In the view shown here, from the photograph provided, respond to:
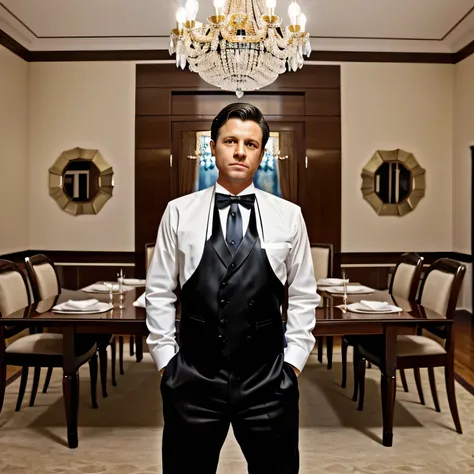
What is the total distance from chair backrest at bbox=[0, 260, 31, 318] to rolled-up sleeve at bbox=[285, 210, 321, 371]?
5.96 feet

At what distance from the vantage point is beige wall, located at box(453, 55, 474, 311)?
603 centimetres

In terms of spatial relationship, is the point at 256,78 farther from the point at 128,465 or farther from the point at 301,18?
the point at 128,465

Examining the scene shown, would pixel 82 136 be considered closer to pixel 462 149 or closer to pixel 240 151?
pixel 462 149

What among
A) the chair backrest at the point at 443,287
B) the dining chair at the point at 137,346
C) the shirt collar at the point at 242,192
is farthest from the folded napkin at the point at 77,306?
the chair backrest at the point at 443,287

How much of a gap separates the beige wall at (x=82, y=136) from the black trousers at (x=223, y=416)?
5018mm

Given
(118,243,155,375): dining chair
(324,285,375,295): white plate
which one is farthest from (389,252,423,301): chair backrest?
(118,243,155,375): dining chair

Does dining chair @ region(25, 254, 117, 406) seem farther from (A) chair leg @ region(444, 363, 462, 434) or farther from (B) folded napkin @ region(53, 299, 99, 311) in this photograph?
(A) chair leg @ region(444, 363, 462, 434)

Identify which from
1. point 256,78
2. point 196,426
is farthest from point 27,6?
point 196,426

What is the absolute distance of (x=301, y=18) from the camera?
12.1 ft

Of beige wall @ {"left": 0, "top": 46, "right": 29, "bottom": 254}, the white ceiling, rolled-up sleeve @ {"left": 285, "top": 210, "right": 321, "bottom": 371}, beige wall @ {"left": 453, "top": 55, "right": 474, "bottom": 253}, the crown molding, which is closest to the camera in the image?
rolled-up sleeve @ {"left": 285, "top": 210, "right": 321, "bottom": 371}

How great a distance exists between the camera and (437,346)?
309cm

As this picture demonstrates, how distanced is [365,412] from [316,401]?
13.3 inches

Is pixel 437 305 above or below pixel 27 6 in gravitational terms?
below

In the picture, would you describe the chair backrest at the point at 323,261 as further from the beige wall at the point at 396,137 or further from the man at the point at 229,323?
the man at the point at 229,323
